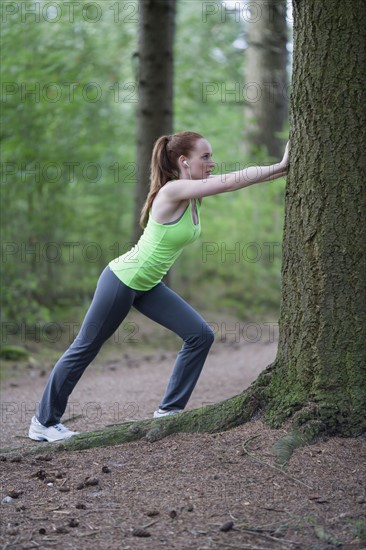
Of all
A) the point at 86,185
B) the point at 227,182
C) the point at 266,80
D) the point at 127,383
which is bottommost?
the point at 127,383

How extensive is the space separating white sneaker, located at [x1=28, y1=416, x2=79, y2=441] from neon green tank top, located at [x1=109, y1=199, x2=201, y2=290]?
1.11m

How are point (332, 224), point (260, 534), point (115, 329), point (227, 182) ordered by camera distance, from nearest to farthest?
point (260, 534) → point (332, 224) → point (227, 182) → point (115, 329)

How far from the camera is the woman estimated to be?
4879 mm

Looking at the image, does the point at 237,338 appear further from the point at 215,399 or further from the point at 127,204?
the point at 215,399

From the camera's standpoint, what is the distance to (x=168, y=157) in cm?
500

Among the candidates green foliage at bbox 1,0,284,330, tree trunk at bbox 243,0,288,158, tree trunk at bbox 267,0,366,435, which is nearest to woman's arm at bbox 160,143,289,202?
tree trunk at bbox 267,0,366,435

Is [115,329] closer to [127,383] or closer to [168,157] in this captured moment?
[168,157]

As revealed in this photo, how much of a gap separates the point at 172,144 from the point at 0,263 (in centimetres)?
538

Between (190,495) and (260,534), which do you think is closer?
(260,534)

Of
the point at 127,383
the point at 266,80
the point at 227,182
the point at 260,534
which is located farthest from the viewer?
the point at 266,80

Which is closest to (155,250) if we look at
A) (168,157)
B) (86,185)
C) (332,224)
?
(168,157)

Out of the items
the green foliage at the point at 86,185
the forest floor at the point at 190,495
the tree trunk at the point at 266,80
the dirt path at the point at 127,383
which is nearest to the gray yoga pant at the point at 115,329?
the forest floor at the point at 190,495

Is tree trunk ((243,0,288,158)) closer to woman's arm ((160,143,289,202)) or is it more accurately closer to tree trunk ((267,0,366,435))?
woman's arm ((160,143,289,202))

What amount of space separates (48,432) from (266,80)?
40.2 feet
